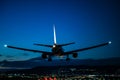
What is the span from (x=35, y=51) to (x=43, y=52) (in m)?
3.10

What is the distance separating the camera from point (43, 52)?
70.1m

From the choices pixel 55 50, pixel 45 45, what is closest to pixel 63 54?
pixel 55 50

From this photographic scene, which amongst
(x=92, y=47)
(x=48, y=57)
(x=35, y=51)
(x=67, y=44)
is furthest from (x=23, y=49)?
(x=92, y=47)

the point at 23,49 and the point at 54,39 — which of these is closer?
the point at 23,49

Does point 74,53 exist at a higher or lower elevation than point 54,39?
lower

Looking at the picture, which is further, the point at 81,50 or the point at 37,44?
the point at 81,50

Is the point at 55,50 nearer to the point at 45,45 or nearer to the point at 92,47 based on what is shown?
the point at 45,45

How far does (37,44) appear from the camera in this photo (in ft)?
209

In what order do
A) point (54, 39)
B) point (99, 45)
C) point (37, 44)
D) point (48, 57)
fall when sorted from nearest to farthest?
point (37, 44) → point (48, 57) → point (99, 45) → point (54, 39)

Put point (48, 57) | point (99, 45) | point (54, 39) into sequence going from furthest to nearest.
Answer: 1. point (54, 39)
2. point (99, 45)
3. point (48, 57)

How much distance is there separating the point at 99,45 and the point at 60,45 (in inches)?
454

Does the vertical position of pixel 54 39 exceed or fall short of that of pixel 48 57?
it exceeds it

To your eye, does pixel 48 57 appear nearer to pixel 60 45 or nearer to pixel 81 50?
pixel 60 45

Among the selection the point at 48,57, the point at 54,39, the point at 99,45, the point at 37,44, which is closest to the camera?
the point at 37,44
